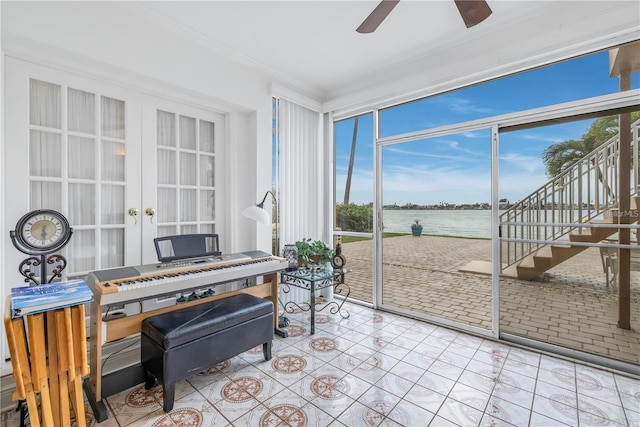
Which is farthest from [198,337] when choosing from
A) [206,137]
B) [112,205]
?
[206,137]

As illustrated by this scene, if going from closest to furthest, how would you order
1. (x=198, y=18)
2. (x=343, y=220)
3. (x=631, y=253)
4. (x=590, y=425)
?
(x=590, y=425) → (x=631, y=253) → (x=198, y=18) → (x=343, y=220)

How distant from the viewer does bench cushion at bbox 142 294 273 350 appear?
5.95 feet

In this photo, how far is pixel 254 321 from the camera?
222 centimetres

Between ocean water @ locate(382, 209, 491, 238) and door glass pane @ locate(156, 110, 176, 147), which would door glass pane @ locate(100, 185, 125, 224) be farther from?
ocean water @ locate(382, 209, 491, 238)

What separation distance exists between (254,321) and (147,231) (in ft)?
4.24

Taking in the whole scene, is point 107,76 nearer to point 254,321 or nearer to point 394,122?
point 254,321

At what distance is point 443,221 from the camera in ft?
10.3

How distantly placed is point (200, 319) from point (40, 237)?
1.07m

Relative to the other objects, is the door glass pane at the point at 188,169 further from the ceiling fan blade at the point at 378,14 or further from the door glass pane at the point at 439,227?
the door glass pane at the point at 439,227

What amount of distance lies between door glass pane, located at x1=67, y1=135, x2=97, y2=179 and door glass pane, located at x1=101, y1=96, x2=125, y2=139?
15 centimetres

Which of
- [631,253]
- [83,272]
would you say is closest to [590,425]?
[631,253]

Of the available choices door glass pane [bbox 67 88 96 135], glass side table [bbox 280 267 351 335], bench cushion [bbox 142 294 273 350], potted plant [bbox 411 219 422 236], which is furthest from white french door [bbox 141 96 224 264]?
potted plant [bbox 411 219 422 236]

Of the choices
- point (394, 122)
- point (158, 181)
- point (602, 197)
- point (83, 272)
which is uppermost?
point (394, 122)

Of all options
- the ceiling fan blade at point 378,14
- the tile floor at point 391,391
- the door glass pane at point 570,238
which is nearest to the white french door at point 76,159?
the tile floor at point 391,391
